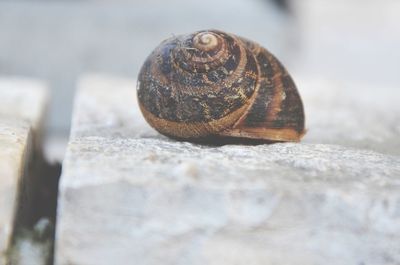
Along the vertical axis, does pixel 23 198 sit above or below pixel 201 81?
below

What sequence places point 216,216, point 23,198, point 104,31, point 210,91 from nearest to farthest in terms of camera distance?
point 216,216 → point 23,198 → point 210,91 → point 104,31

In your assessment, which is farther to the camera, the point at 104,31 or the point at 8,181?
the point at 104,31

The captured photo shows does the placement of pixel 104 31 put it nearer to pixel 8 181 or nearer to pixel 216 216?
pixel 8 181

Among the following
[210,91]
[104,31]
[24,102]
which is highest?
[210,91]

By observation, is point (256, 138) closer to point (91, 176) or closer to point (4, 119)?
point (91, 176)

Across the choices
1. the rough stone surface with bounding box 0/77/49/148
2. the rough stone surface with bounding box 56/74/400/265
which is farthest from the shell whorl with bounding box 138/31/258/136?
the rough stone surface with bounding box 0/77/49/148

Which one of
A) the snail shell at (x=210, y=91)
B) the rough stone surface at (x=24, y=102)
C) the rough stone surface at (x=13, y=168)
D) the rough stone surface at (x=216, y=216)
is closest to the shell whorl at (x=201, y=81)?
the snail shell at (x=210, y=91)

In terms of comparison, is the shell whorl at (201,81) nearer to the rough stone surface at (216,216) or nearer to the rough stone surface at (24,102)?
the rough stone surface at (216,216)

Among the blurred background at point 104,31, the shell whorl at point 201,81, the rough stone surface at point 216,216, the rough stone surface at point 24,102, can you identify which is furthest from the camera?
the blurred background at point 104,31

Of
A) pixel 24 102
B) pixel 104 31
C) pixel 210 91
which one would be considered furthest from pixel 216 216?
pixel 104 31

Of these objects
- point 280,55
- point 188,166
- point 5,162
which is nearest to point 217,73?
point 188,166
